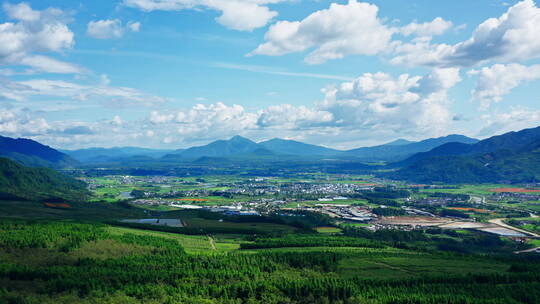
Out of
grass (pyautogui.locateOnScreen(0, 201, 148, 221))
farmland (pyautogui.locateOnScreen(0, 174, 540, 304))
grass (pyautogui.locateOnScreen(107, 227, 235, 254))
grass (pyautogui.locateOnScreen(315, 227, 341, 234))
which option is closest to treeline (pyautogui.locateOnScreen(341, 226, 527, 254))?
farmland (pyautogui.locateOnScreen(0, 174, 540, 304))

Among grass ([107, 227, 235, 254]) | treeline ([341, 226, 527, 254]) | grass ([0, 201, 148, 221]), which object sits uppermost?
grass ([0, 201, 148, 221])

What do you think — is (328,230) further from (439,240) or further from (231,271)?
(231,271)

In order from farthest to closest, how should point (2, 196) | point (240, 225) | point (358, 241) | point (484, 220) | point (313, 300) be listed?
1. point (2, 196)
2. point (484, 220)
3. point (240, 225)
4. point (358, 241)
5. point (313, 300)

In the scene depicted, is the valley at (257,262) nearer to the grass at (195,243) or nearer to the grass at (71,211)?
the grass at (195,243)

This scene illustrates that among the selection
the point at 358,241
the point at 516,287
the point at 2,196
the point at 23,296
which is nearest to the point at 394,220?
the point at 358,241

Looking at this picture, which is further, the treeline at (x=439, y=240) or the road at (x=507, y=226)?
the road at (x=507, y=226)

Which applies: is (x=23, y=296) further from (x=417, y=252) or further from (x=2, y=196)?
(x=2, y=196)

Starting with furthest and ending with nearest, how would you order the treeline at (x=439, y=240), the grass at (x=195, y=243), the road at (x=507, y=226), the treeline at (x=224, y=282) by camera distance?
the road at (x=507, y=226) < the treeline at (x=439, y=240) < the grass at (x=195, y=243) < the treeline at (x=224, y=282)

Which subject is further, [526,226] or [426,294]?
[526,226]

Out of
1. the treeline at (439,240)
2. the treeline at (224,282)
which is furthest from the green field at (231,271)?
the treeline at (439,240)

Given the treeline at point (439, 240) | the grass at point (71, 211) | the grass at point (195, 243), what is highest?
the grass at point (71, 211)

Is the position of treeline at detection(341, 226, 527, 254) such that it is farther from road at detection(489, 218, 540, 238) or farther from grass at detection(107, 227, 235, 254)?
grass at detection(107, 227, 235, 254)
